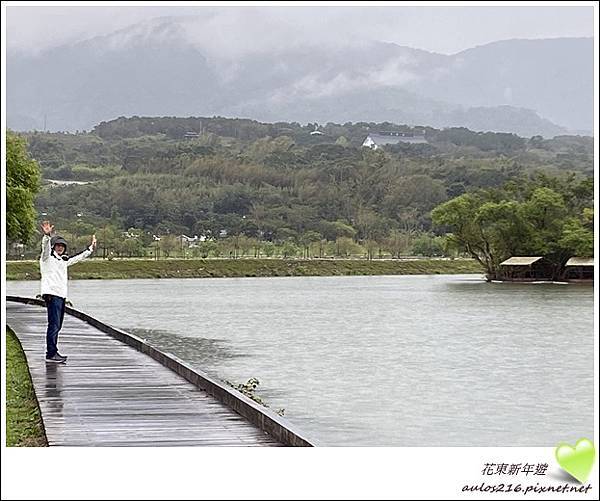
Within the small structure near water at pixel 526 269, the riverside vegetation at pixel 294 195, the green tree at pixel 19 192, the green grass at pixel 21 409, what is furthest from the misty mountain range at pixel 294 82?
the green grass at pixel 21 409

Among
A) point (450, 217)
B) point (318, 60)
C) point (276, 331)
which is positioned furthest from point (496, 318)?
point (318, 60)

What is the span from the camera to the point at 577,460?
5.62 m

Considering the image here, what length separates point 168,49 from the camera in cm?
12062

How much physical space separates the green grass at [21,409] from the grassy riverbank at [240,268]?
41766 mm

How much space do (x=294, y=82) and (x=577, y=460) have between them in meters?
140

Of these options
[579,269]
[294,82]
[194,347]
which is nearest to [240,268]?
[579,269]

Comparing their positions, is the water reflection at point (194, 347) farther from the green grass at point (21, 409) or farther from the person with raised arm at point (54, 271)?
the person with raised arm at point (54, 271)

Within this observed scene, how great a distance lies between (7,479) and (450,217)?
50.7 metres

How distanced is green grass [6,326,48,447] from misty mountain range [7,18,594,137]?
10110 cm

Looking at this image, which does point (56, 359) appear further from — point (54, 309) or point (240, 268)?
point (240, 268)

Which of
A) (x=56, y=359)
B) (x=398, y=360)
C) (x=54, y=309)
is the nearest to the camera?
(x=54, y=309)

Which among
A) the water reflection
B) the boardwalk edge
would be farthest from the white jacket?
the water reflection

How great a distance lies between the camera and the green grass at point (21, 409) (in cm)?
641


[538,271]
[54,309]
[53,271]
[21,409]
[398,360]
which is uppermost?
[53,271]
